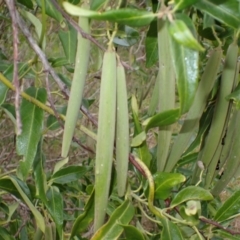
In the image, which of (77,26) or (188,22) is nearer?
(188,22)

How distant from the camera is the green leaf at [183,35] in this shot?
0.39 meters

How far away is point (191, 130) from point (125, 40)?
37 centimetres

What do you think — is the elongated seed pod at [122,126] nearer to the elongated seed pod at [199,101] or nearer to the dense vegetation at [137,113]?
the dense vegetation at [137,113]

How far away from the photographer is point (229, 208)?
32.1 inches

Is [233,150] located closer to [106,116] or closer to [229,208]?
[229,208]

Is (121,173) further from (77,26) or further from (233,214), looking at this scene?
(233,214)

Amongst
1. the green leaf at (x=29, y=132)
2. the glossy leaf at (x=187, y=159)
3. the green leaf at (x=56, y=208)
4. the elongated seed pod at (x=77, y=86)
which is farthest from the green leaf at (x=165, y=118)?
the glossy leaf at (x=187, y=159)

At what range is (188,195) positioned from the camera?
2.31ft

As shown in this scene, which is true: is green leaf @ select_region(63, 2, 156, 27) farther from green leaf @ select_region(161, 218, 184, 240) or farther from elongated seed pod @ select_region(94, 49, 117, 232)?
green leaf @ select_region(161, 218, 184, 240)

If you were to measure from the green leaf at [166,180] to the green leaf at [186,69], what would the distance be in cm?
23

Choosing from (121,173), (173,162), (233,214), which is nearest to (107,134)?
(121,173)

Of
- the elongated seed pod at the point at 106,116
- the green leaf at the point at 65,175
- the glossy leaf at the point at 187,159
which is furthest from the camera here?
the glossy leaf at the point at 187,159

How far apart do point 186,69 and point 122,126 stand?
0.14m

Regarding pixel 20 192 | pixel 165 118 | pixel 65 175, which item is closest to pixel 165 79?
pixel 165 118
